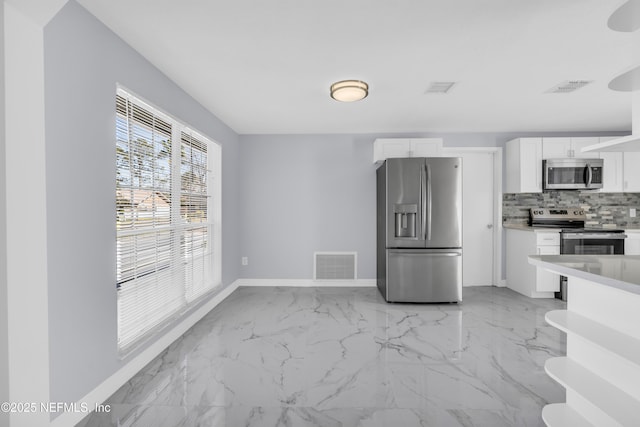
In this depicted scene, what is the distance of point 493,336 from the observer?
2.83 meters

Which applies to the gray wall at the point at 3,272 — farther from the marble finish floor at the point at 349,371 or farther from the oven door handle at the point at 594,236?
the oven door handle at the point at 594,236

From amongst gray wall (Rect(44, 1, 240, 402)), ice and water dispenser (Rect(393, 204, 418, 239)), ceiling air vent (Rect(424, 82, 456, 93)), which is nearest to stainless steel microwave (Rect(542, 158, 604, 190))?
ice and water dispenser (Rect(393, 204, 418, 239))

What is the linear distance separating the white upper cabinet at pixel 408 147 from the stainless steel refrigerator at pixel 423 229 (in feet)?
1.43

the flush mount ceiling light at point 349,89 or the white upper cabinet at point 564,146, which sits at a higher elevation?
the flush mount ceiling light at point 349,89

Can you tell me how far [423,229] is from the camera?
3705mm

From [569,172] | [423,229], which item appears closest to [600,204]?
[569,172]

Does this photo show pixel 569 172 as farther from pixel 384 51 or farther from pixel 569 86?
pixel 384 51

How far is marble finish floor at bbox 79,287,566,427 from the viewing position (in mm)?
1761

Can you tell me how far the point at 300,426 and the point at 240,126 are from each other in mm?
3629

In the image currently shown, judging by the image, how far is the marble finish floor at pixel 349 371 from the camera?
69.3 inches

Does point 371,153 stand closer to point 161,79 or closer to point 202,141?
point 202,141

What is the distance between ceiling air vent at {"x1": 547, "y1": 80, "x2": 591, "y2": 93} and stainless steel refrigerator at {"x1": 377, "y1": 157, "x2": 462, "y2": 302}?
1120mm

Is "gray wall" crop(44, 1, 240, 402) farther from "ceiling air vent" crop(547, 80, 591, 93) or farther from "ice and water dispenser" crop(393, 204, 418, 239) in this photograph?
"ceiling air vent" crop(547, 80, 591, 93)

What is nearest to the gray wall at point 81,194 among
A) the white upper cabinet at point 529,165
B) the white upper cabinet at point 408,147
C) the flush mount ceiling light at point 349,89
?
the flush mount ceiling light at point 349,89
